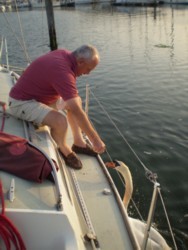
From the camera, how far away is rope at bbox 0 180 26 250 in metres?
2.55

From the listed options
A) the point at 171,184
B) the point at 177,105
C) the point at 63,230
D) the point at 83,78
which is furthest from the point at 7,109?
the point at 83,78

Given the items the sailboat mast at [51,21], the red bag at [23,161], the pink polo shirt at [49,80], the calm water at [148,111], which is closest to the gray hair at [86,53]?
the pink polo shirt at [49,80]

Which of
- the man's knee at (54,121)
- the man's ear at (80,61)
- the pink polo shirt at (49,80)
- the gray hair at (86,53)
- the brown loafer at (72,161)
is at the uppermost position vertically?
the gray hair at (86,53)

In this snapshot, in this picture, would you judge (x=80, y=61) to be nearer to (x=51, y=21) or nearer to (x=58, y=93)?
(x=58, y=93)

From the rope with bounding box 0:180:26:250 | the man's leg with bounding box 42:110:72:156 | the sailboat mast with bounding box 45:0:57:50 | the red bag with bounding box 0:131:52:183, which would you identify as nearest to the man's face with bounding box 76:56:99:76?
the man's leg with bounding box 42:110:72:156

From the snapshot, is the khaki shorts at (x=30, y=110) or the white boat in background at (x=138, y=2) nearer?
the khaki shorts at (x=30, y=110)

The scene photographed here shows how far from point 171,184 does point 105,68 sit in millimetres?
10961

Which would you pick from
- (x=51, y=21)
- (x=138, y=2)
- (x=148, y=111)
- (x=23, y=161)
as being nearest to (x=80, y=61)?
(x=23, y=161)

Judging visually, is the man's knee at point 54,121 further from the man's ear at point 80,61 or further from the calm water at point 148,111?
the calm water at point 148,111

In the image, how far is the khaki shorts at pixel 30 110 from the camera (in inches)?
179

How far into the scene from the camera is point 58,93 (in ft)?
15.1

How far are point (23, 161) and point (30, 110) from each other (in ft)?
4.80

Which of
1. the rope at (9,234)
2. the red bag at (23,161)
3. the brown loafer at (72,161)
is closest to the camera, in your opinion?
the rope at (9,234)

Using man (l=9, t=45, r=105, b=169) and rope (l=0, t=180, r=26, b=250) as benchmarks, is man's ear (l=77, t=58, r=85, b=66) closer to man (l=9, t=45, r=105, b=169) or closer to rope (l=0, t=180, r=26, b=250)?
man (l=9, t=45, r=105, b=169)
